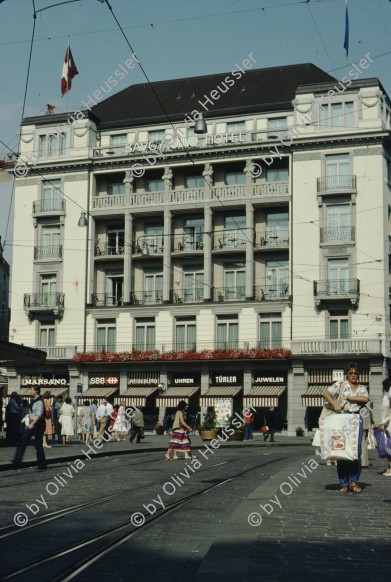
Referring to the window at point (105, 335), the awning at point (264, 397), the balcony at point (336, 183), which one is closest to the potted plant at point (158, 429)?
the awning at point (264, 397)

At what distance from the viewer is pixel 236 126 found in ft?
187

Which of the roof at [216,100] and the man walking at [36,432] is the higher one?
the roof at [216,100]

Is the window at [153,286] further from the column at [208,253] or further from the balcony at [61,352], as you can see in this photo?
the balcony at [61,352]

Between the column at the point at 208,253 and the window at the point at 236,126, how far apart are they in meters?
5.18

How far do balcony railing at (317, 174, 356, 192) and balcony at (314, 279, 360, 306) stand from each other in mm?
5286

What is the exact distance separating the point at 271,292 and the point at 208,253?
175 inches

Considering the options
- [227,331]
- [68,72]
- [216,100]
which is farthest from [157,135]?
[68,72]

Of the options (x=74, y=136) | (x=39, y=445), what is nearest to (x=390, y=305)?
(x=74, y=136)

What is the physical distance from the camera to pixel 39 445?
1969 centimetres

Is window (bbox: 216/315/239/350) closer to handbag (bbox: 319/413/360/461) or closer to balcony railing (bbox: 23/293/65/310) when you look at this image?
balcony railing (bbox: 23/293/65/310)

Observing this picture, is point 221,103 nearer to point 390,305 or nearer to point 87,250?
point 87,250

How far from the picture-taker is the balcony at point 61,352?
57312mm

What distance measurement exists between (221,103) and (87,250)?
12.6 meters

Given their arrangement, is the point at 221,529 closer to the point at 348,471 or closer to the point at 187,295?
the point at 348,471
